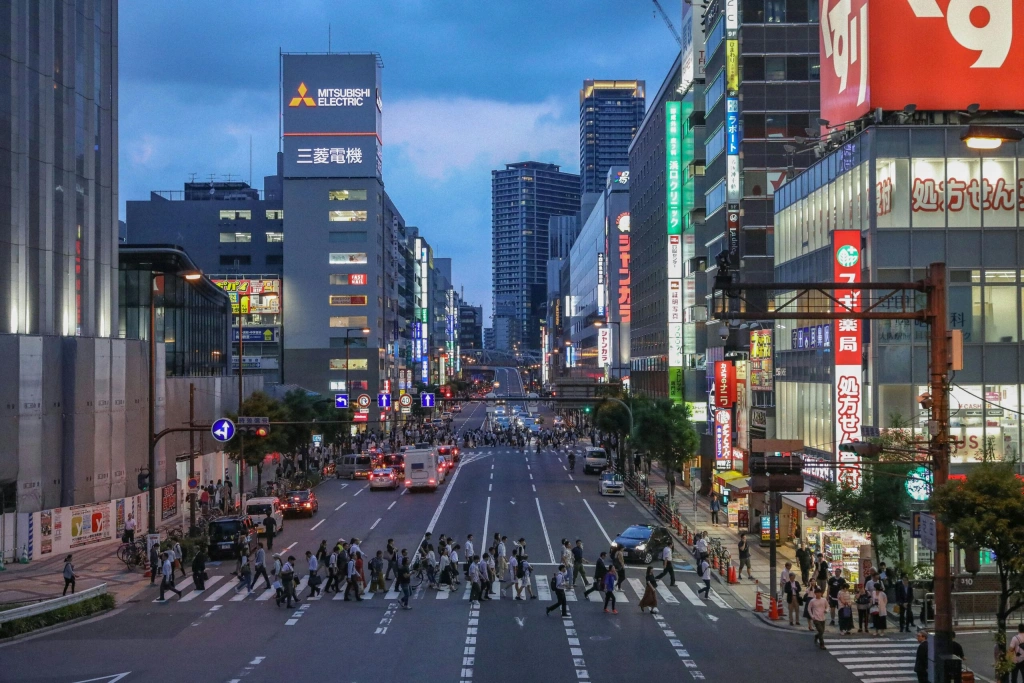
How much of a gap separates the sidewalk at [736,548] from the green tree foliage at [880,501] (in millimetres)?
3731

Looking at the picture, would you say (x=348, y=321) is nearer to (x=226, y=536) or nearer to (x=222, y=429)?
(x=222, y=429)

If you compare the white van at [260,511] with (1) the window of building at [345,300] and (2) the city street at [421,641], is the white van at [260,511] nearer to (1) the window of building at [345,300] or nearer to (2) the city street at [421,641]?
(2) the city street at [421,641]

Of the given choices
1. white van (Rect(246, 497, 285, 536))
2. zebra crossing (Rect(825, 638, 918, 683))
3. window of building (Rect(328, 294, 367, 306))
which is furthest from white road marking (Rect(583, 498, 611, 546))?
window of building (Rect(328, 294, 367, 306))

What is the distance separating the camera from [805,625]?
2759 centimetres

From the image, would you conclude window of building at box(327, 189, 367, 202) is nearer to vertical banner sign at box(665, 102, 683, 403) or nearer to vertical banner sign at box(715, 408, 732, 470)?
vertical banner sign at box(665, 102, 683, 403)

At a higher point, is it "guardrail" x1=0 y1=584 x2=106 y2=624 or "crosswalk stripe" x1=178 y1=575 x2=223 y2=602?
"guardrail" x1=0 y1=584 x2=106 y2=624

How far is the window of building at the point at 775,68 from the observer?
59688 mm

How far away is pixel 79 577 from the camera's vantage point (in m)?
34.4

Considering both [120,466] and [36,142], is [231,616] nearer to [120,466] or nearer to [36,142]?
[120,466]

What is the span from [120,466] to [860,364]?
105 feet

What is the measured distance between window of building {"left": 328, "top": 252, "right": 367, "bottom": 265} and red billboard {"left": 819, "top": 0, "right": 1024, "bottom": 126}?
92.9 meters

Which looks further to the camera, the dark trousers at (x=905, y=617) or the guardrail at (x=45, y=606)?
the dark trousers at (x=905, y=617)

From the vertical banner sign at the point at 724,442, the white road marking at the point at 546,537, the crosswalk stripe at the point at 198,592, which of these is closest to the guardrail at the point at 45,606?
the crosswalk stripe at the point at 198,592

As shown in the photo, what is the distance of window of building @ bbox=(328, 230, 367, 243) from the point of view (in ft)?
414
